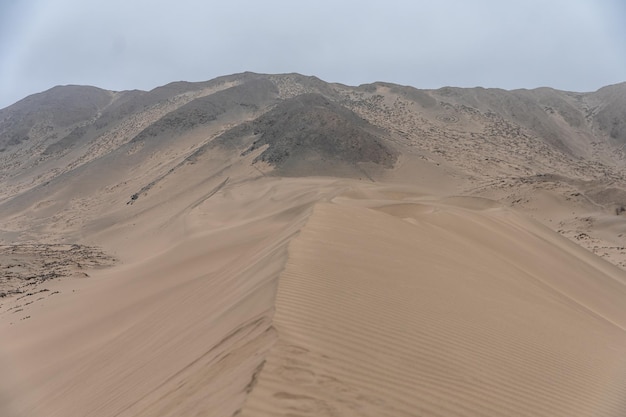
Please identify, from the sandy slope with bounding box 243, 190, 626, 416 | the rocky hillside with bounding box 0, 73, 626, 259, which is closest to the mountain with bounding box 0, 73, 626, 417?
the sandy slope with bounding box 243, 190, 626, 416

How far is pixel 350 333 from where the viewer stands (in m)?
4.12

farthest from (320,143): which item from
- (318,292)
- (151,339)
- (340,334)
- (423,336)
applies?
(340,334)

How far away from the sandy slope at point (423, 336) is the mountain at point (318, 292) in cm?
2

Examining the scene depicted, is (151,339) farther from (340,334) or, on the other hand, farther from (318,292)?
(340,334)

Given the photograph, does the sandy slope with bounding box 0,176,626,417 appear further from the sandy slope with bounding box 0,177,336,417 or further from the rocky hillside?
the rocky hillside

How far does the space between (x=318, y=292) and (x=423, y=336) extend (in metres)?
1.15

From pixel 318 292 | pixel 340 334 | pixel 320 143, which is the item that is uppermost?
pixel 320 143

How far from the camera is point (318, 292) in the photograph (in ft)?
16.4

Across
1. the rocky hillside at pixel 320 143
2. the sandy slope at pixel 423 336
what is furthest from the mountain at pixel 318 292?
the rocky hillside at pixel 320 143

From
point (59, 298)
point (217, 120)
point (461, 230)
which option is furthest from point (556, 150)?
point (59, 298)

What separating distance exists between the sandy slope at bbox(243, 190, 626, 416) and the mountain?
0.08 feet

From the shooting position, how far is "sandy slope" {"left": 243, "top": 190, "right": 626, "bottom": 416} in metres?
3.29

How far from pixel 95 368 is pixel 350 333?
407cm

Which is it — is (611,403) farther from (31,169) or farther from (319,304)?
(31,169)
